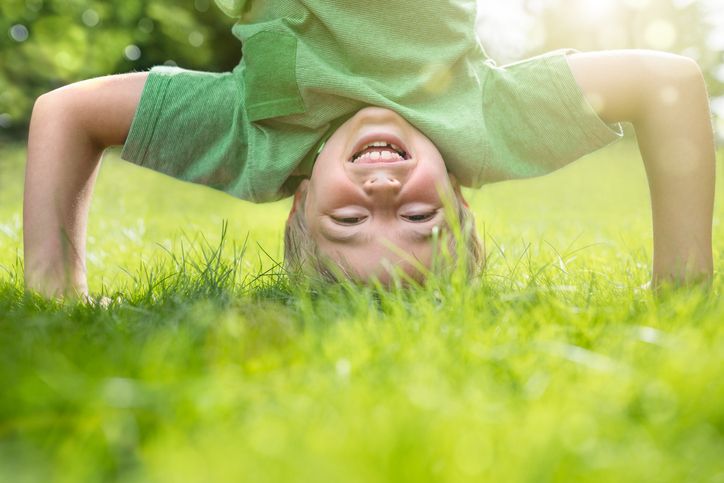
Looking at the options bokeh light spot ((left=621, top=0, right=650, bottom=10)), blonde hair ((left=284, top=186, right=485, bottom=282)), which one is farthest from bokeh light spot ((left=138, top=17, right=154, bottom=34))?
bokeh light spot ((left=621, top=0, right=650, bottom=10))

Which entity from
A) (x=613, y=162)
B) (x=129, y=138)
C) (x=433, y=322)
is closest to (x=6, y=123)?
(x=613, y=162)

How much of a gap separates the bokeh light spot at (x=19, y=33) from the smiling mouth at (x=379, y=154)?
8902mm

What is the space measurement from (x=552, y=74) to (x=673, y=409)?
5.05 ft

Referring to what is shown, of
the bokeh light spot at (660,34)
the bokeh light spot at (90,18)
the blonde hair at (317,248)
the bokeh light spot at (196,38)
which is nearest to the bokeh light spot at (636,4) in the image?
the bokeh light spot at (660,34)

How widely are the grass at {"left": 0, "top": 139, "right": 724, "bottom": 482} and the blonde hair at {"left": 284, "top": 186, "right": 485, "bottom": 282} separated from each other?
24 cm

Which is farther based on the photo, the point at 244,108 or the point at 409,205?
the point at 244,108

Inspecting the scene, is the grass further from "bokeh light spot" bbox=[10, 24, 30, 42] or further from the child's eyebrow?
"bokeh light spot" bbox=[10, 24, 30, 42]

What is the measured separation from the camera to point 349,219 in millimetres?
2252

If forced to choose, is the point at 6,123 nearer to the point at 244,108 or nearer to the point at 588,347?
the point at 244,108

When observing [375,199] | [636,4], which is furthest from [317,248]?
[636,4]

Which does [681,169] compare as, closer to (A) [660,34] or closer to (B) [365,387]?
(B) [365,387]

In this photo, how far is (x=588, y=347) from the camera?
4.71 feet

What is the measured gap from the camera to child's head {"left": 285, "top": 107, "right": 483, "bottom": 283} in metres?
2.17

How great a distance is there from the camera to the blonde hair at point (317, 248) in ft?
7.34
